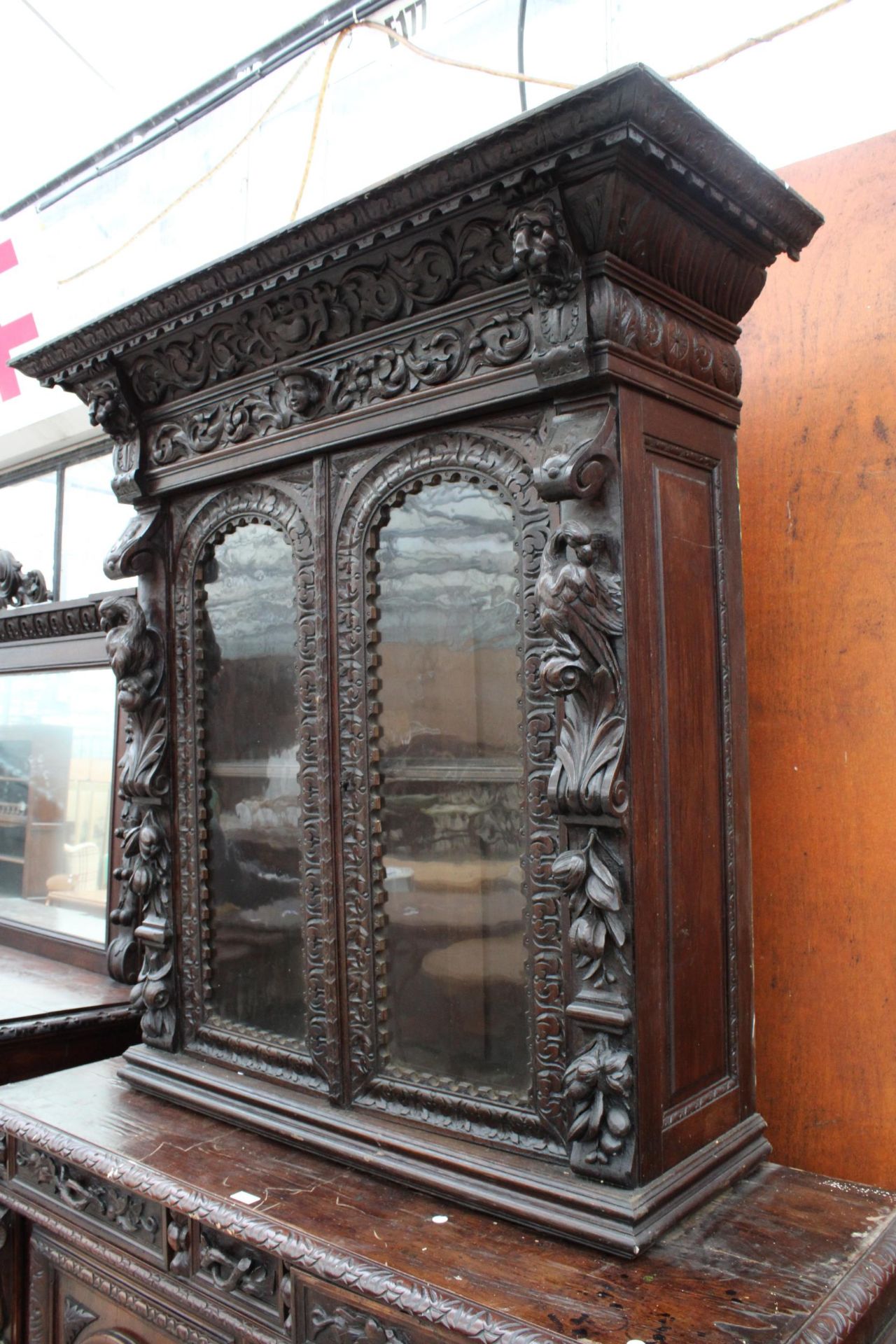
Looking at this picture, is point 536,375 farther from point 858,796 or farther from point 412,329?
point 858,796

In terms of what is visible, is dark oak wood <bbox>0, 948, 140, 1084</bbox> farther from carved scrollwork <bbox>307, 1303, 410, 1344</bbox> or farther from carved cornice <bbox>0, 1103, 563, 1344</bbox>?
carved scrollwork <bbox>307, 1303, 410, 1344</bbox>

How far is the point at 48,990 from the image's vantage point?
2.60m

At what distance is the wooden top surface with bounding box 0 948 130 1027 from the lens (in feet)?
7.88

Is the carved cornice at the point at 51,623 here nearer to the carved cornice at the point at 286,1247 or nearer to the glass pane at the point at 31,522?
the glass pane at the point at 31,522

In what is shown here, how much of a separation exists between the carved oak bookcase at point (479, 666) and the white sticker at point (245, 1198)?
161mm

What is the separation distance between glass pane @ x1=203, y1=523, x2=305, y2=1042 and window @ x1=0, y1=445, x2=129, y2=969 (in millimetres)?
1005

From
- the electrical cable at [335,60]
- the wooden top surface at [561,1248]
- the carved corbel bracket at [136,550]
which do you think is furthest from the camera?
the carved corbel bracket at [136,550]

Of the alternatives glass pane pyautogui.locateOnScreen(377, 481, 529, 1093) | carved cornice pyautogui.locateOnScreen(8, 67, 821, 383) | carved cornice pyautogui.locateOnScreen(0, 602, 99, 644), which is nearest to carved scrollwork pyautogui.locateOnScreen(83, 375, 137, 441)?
carved cornice pyautogui.locateOnScreen(8, 67, 821, 383)

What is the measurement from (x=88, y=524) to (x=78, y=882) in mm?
1150

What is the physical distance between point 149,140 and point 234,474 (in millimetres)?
1583

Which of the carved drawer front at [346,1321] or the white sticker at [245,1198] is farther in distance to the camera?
the white sticker at [245,1198]

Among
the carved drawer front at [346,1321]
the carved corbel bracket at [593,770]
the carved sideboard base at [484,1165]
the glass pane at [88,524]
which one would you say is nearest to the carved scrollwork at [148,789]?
the carved sideboard base at [484,1165]

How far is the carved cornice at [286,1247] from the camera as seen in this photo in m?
1.18

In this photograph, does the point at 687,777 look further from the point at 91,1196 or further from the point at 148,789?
the point at 91,1196
